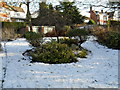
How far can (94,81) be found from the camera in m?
4.63

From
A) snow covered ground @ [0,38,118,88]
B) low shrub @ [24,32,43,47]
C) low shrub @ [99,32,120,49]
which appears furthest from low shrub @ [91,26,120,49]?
snow covered ground @ [0,38,118,88]

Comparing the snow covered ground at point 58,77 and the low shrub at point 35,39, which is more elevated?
the low shrub at point 35,39

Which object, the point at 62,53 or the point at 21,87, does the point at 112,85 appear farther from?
the point at 62,53

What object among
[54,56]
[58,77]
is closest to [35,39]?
[54,56]

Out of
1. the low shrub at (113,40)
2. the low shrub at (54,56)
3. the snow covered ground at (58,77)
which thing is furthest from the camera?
the low shrub at (113,40)

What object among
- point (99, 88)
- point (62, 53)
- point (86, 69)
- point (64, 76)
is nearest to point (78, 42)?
point (62, 53)

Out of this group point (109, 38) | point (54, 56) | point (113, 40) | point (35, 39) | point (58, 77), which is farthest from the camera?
point (109, 38)

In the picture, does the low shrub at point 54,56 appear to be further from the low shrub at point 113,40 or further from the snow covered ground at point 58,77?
the low shrub at point 113,40

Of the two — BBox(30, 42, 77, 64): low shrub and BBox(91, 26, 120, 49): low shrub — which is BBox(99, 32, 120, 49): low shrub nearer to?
BBox(91, 26, 120, 49): low shrub

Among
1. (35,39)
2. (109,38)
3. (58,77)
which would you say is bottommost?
(58,77)

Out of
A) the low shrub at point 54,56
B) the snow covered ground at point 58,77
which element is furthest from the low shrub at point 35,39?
the snow covered ground at point 58,77

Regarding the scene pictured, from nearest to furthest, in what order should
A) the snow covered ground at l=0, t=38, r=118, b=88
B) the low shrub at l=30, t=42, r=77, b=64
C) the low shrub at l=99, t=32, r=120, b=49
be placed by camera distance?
the snow covered ground at l=0, t=38, r=118, b=88 → the low shrub at l=30, t=42, r=77, b=64 → the low shrub at l=99, t=32, r=120, b=49

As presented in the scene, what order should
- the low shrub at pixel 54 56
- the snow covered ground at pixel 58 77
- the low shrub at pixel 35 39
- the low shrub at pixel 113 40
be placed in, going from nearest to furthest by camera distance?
the snow covered ground at pixel 58 77 → the low shrub at pixel 54 56 → the low shrub at pixel 35 39 → the low shrub at pixel 113 40

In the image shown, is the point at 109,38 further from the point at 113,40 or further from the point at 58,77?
the point at 58,77
